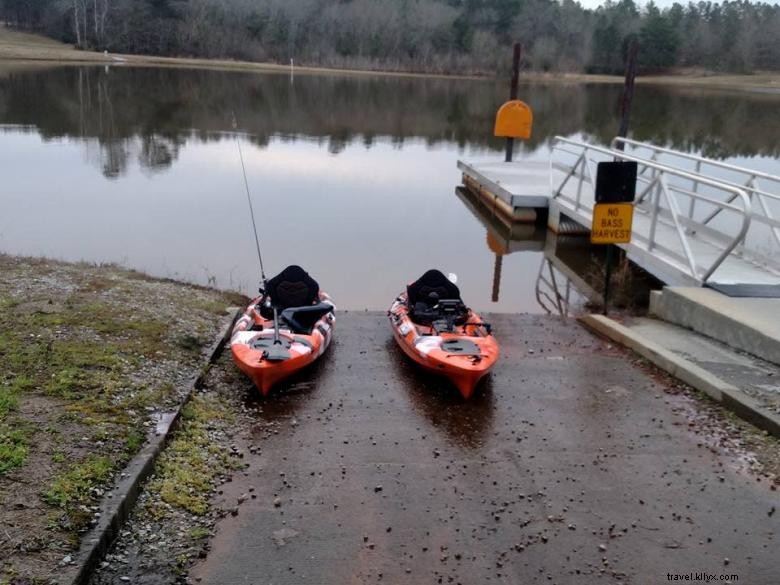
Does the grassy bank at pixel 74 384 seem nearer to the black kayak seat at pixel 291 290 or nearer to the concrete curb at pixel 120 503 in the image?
the concrete curb at pixel 120 503

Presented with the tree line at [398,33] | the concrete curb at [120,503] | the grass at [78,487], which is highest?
the tree line at [398,33]

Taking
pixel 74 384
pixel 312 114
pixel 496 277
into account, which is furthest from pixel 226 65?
pixel 74 384

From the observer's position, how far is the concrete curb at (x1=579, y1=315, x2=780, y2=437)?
663 cm

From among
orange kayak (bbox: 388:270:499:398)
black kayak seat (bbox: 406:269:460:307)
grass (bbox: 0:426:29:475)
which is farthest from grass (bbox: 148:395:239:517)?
black kayak seat (bbox: 406:269:460:307)

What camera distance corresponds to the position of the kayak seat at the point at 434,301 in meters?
8.94

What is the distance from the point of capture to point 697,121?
38.6 metres

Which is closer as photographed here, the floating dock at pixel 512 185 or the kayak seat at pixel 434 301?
the kayak seat at pixel 434 301

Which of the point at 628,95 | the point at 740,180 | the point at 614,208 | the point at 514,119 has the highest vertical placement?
the point at 628,95

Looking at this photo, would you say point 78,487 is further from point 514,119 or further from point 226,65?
point 226,65

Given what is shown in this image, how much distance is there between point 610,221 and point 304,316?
4065 millimetres

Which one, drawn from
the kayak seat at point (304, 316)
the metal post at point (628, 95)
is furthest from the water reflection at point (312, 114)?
the kayak seat at point (304, 316)

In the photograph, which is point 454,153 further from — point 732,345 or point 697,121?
point 732,345

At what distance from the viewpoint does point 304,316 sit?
887 centimetres

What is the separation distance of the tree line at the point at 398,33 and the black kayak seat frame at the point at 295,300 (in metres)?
69.8
